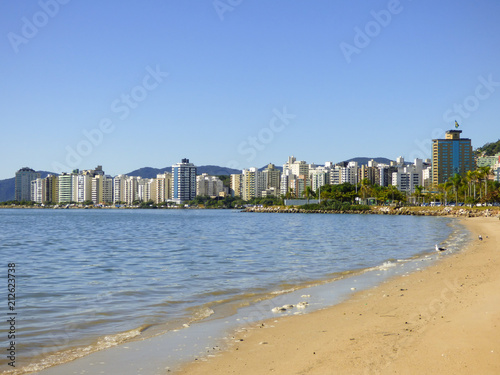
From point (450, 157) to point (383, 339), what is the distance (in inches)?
8020

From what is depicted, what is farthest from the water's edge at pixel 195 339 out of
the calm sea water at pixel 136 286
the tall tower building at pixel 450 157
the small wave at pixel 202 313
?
the tall tower building at pixel 450 157

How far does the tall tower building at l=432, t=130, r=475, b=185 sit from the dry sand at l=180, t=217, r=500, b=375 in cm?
19640

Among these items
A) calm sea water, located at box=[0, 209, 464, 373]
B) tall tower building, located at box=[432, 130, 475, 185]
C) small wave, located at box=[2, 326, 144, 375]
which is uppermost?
tall tower building, located at box=[432, 130, 475, 185]

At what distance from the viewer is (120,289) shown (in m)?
13.8

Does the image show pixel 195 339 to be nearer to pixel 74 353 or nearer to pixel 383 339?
pixel 74 353

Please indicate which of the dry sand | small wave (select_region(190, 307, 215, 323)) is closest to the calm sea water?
small wave (select_region(190, 307, 215, 323))

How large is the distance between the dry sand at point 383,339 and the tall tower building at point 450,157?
19640 cm

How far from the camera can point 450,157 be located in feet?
639

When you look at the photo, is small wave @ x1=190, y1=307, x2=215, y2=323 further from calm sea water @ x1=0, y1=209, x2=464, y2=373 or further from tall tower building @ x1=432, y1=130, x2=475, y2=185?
tall tower building @ x1=432, y1=130, x2=475, y2=185

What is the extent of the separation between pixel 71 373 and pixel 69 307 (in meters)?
4.99

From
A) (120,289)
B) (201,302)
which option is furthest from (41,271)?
(201,302)

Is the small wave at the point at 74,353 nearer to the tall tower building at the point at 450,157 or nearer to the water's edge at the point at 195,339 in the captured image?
the water's edge at the point at 195,339

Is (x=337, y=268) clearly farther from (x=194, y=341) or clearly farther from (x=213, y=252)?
(x=194, y=341)

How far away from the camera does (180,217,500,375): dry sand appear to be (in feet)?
20.6
